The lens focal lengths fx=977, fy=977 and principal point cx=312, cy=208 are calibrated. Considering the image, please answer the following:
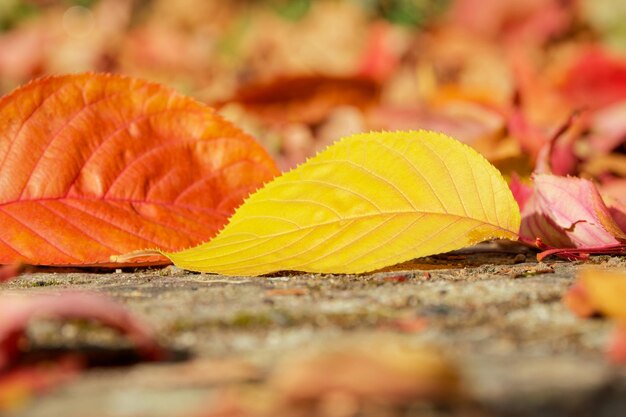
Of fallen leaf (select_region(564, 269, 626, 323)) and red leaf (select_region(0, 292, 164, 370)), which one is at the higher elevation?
red leaf (select_region(0, 292, 164, 370))

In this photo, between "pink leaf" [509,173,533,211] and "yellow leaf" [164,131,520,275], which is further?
"pink leaf" [509,173,533,211]

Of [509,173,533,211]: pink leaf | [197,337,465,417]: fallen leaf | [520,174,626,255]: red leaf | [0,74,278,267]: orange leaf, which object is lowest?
[197,337,465,417]: fallen leaf

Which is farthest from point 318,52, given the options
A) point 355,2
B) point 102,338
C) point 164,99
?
point 102,338

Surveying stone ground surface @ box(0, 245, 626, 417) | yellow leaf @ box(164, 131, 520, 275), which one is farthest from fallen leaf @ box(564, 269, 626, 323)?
yellow leaf @ box(164, 131, 520, 275)

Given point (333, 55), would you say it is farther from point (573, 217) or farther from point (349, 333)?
point (349, 333)

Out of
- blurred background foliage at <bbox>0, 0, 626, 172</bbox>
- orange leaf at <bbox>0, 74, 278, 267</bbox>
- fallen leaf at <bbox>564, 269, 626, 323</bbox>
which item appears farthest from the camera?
blurred background foliage at <bbox>0, 0, 626, 172</bbox>

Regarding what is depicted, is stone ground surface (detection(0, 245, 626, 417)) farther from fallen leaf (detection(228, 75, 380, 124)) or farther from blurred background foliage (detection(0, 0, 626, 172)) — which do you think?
fallen leaf (detection(228, 75, 380, 124))
